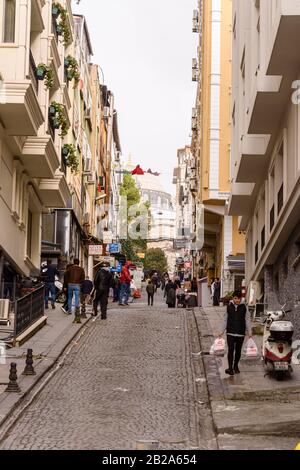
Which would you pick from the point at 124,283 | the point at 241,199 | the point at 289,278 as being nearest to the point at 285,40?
the point at 289,278

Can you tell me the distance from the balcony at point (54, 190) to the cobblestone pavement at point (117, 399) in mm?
8894

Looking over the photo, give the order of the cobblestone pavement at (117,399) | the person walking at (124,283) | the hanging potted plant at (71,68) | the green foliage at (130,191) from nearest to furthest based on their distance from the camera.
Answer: the cobblestone pavement at (117,399) < the hanging potted plant at (71,68) < the person walking at (124,283) < the green foliage at (130,191)

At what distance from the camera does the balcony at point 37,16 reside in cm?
2345

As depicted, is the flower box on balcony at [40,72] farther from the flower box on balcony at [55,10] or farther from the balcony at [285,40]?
the balcony at [285,40]

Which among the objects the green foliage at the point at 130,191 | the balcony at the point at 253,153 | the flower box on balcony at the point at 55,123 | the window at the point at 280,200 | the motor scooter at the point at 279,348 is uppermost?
the green foliage at the point at 130,191

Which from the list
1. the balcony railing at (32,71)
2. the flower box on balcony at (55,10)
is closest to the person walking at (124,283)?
the balcony railing at (32,71)

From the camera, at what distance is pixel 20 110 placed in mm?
20531

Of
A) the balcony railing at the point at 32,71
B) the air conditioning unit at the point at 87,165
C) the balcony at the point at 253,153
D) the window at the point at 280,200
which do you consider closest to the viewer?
the window at the point at 280,200

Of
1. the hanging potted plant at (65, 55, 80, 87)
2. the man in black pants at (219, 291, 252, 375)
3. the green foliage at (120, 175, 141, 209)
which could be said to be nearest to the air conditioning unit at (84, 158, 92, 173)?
the hanging potted plant at (65, 55, 80, 87)

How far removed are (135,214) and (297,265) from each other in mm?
72481

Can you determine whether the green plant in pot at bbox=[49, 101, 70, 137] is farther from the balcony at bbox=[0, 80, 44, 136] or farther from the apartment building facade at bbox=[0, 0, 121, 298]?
the balcony at bbox=[0, 80, 44, 136]

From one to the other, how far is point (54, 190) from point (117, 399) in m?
16.5

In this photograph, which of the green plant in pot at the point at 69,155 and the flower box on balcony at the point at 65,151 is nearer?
the green plant in pot at the point at 69,155
